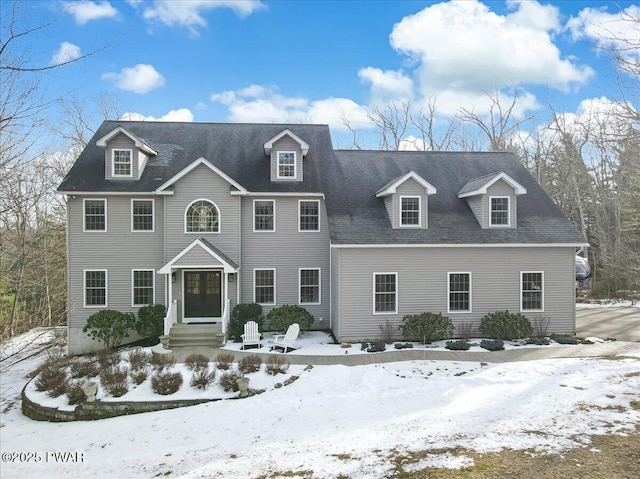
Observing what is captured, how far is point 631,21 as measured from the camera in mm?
11086

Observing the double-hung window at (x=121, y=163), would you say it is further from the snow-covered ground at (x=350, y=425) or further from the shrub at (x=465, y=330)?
the shrub at (x=465, y=330)

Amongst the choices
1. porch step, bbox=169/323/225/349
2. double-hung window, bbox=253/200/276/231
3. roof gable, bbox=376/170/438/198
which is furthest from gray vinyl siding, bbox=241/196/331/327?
roof gable, bbox=376/170/438/198

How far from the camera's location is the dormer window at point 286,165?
18.2 meters

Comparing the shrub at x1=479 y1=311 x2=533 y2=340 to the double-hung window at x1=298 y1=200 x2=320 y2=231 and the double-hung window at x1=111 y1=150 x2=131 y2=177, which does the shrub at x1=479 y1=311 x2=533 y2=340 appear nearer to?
the double-hung window at x1=298 y1=200 x2=320 y2=231

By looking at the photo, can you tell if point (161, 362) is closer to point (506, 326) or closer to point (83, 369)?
point (83, 369)

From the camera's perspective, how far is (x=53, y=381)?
12414 millimetres

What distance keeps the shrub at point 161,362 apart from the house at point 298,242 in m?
2.19

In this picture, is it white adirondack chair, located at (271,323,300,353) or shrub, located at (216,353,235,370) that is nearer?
shrub, located at (216,353,235,370)

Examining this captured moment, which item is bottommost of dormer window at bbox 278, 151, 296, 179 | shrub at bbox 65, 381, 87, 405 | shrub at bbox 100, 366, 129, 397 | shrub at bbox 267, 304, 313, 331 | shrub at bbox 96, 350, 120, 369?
shrub at bbox 65, 381, 87, 405

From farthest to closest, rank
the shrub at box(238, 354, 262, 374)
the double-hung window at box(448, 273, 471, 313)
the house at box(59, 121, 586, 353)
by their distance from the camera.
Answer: the double-hung window at box(448, 273, 471, 313)
the house at box(59, 121, 586, 353)
the shrub at box(238, 354, 262, 374)

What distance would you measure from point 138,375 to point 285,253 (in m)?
7.68

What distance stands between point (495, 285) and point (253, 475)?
41.0 feet

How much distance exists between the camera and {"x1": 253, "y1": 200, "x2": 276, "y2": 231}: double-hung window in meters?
17.8

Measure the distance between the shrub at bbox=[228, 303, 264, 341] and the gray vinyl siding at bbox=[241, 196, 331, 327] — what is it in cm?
75
